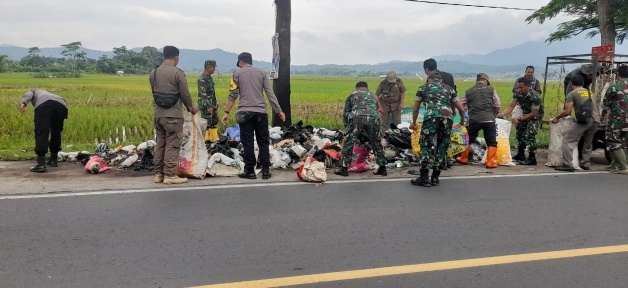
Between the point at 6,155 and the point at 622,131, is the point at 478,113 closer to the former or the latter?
the point at 622,131

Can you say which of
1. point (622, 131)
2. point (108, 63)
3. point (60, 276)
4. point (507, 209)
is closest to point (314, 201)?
point (507, 209)

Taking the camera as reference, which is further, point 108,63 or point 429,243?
point 108,63

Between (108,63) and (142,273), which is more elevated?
(108,63)

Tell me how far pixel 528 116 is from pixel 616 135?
1340mm

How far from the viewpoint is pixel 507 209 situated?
5215 millimetres

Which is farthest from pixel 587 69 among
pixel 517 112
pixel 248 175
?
pixel 248 175

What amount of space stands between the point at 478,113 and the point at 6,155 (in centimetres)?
799

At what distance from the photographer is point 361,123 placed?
6754mm

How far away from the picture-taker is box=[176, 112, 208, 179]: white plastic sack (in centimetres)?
654

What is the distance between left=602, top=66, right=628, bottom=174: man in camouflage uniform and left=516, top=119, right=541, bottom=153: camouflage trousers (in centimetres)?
108

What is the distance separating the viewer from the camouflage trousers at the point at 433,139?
20.7 ft

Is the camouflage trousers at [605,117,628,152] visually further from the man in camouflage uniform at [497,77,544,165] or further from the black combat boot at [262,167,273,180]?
the black combat boot at [262,167,273,180]

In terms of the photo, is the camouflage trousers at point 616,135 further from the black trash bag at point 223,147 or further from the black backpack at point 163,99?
the black backpack at point 163,99

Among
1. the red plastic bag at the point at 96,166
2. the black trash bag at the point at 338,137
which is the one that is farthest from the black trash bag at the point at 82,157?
the black trash bag at the point at 338,137
